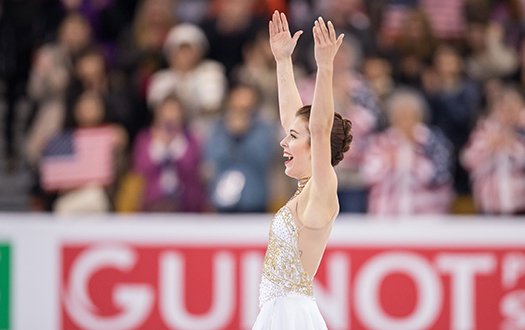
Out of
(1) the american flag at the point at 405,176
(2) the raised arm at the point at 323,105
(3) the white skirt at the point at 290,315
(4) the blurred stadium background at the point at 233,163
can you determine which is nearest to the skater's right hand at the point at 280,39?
(2) the raised arm at the point at 323,105

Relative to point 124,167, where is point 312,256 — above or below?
below

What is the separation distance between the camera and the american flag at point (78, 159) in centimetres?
941

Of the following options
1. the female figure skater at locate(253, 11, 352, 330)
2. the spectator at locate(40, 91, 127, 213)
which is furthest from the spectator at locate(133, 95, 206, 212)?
the female figure skater at locate(253, 11, 352, 330)

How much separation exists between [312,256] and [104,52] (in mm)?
6088

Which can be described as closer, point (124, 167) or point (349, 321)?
point (349, 321)

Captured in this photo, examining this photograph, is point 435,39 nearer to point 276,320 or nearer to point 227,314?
point 227,314

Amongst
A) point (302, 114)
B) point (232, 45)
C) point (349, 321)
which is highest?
point (232, 45)

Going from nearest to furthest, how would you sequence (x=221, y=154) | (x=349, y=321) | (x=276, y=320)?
(x=276, y=320) < (x=349, y=321) < (x=221, y=154)

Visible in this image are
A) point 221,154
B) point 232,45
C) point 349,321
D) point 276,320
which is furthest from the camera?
point 232,45

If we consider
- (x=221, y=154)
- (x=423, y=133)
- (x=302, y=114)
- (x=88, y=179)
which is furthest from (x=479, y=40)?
(x=302, y=114)

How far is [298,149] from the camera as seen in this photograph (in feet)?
16.8

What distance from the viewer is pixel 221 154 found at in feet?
29.9

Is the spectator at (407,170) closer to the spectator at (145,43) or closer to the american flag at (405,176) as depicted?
the american flag at (405,176)

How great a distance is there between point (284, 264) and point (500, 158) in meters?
4.33
